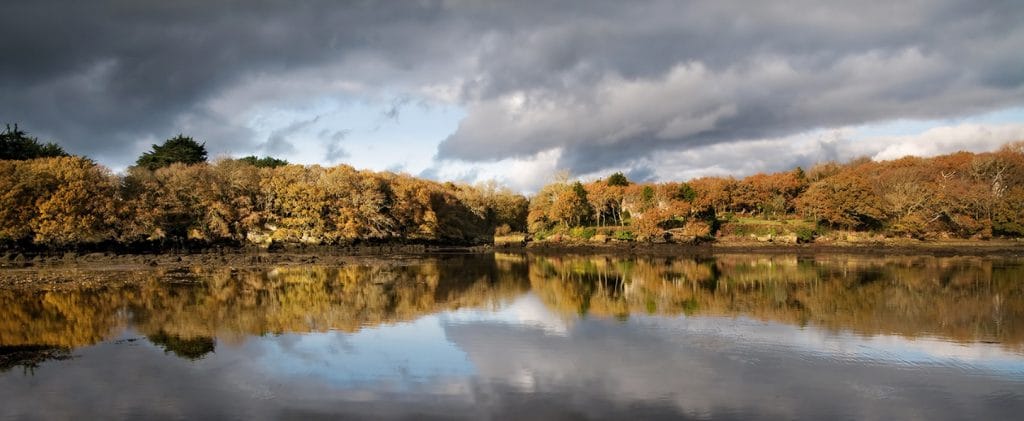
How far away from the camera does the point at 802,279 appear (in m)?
31.0

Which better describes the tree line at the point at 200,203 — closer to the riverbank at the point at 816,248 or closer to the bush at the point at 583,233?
the bush at the point at 583,233

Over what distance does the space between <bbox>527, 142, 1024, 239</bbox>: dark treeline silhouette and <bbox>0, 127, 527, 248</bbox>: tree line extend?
1265 cm

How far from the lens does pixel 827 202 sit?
60500 millimetres

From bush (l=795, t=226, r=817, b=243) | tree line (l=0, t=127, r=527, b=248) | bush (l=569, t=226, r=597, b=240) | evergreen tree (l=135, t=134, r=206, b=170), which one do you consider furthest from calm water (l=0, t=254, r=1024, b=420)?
evergreen tree (l=135, t=134, r=206, b=170)

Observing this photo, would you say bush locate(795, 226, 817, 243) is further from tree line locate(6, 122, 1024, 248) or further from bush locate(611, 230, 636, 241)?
bush locate(611, 230, 636, 241)

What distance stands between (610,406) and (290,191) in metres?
56.8

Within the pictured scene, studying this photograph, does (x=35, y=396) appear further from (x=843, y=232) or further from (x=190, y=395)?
(x=843, y=232)

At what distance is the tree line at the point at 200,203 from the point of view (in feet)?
157

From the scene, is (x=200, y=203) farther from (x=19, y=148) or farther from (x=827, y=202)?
(x=827, y=202)

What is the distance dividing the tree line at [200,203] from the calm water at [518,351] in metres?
28.2

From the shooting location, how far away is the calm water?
10.8 m

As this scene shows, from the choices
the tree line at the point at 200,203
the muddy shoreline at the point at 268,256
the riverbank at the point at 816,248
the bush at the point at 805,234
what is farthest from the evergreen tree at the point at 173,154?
the bush at the point at 805,234

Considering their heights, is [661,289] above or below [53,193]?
below

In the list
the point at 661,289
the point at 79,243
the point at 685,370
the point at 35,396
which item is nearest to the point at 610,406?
the point at 685,370
